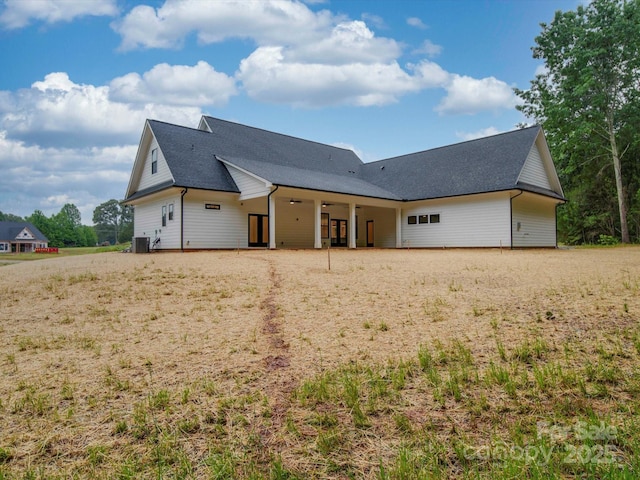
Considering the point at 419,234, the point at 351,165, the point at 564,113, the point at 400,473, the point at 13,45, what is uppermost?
the point at 13,45

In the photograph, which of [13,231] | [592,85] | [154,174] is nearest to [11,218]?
[13,231]

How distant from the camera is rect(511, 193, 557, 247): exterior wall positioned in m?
18.1

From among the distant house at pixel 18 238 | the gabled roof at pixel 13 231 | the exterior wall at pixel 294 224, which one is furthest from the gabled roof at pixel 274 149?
the gabled roof at pixel 13 231

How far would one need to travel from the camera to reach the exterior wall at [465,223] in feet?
58.0

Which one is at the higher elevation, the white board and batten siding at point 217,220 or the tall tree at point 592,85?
the tall tree at point 592,85

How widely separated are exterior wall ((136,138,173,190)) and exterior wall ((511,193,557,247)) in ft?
56.4

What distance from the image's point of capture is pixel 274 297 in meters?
5.69

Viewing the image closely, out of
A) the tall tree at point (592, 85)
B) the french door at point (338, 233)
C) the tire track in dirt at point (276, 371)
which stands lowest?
the tire track in dirt at point (276, 371)

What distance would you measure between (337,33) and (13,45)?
18.6 m

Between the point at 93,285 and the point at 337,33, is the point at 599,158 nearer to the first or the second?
the point at 337,33

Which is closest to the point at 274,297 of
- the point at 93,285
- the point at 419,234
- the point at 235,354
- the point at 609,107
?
the point at 235,354

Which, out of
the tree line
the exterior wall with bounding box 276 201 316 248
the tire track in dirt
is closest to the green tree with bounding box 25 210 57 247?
the tree line

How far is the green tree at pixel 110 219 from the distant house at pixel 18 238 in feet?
122

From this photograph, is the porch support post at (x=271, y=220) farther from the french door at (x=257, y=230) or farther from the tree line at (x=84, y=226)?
the tree line at (x=84, y=226)
